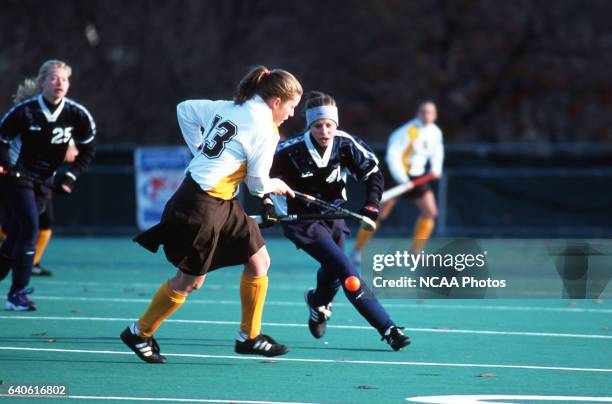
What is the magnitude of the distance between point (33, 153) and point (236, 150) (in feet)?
12.2

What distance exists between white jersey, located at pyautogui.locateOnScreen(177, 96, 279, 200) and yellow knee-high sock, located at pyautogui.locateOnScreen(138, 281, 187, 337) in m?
0.66

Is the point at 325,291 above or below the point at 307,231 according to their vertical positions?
below

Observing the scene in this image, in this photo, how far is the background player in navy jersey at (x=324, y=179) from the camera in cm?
826

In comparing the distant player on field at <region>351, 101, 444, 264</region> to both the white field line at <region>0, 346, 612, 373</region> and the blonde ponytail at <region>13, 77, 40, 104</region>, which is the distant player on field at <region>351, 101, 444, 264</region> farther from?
the white field line at <region>0, 346, 612, 373</region>

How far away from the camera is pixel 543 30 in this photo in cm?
2986

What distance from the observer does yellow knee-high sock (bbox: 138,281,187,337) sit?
7.34 metres

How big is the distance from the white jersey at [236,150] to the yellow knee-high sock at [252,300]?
580mm

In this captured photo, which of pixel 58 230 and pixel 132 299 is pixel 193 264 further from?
pixel 58 230

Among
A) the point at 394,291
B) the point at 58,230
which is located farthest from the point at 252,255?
the point at 58,230

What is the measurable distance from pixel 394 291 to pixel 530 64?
66.1ft

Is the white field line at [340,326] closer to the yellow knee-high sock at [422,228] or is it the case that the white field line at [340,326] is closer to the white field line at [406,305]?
the white field line at [406,305]

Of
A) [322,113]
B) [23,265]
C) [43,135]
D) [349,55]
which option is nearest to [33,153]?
[43,135]

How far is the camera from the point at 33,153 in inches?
406

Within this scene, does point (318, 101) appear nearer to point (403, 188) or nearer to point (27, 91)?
point (27, 91)
